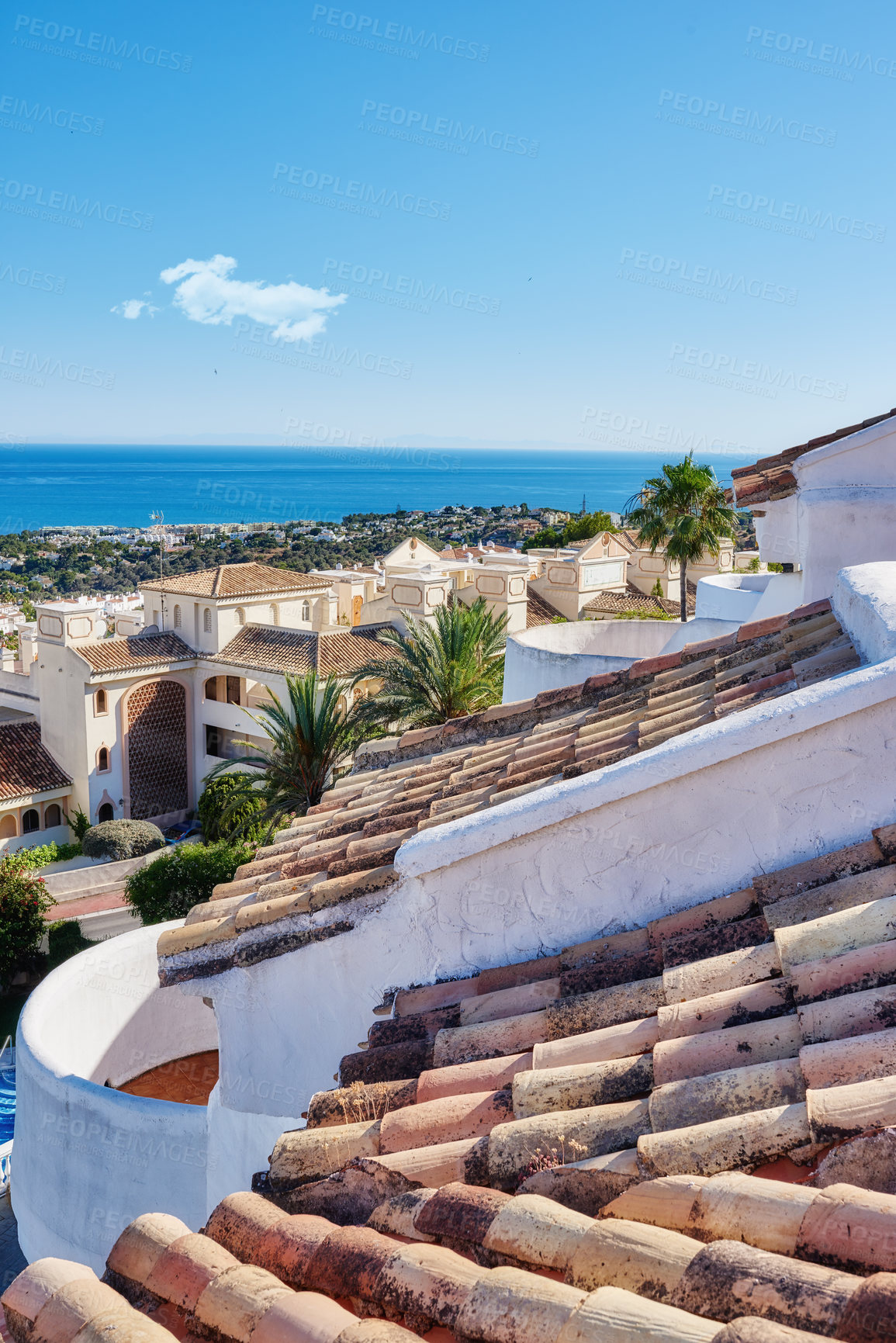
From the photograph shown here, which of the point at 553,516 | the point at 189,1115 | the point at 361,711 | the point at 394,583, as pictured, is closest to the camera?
the point at 189,1115

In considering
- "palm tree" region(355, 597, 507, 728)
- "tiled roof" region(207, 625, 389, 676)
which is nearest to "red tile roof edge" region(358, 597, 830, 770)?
"palm tree" region(355, 597, 507, 728)

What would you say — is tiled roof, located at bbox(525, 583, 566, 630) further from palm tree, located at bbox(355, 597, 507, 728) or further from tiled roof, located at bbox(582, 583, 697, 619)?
palm tree, located at bbox(355, 597, 507, 728)

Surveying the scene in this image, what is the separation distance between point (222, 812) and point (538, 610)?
15866 mm

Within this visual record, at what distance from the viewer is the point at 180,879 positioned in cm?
2478

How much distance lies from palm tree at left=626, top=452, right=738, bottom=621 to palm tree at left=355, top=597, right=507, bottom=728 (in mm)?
13368

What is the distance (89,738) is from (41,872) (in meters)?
4.95

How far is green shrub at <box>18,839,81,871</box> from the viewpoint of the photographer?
31.8 meters

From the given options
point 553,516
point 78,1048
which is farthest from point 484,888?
point 553,516

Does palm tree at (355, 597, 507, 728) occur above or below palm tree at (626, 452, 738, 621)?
below

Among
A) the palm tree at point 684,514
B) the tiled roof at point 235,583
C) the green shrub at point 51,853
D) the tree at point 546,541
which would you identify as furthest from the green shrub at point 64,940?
the tree at point 546,541

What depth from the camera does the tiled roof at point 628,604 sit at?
3944 centimetres

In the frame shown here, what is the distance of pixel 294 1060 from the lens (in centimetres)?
497

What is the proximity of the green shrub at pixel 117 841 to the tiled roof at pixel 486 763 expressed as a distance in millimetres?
27020

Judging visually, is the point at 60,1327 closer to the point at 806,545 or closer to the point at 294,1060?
the point at 294,1060
